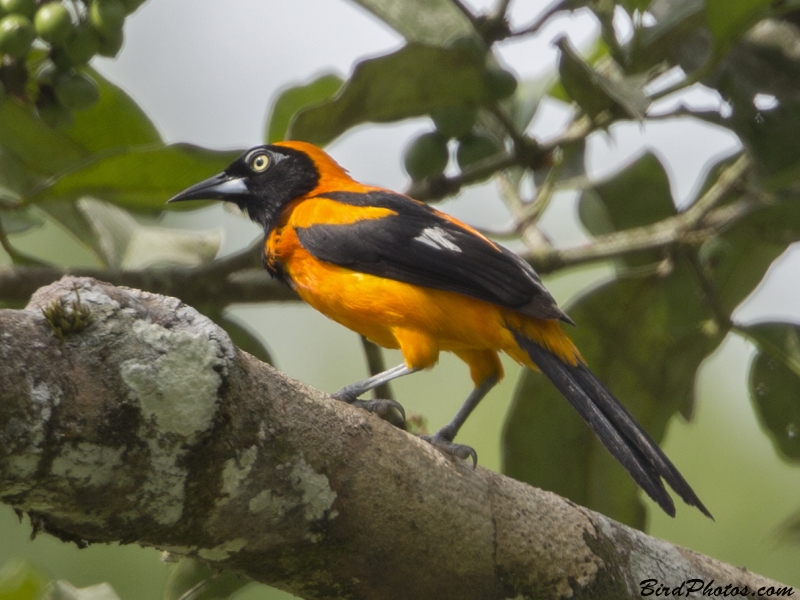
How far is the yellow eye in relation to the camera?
4188 millimetres

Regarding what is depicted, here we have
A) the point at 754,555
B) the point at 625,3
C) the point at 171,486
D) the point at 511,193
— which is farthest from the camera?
the point at 754,555

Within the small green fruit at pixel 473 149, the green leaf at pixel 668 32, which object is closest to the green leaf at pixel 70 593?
the small green fruit at pixel 473 149

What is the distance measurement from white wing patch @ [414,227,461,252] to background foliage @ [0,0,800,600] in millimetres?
172

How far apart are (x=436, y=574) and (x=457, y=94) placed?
1846mm

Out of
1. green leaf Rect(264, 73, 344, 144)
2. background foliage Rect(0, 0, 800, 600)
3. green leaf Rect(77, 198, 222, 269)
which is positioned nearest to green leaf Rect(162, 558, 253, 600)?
background foliage Rect(0, 0, 800, 600)

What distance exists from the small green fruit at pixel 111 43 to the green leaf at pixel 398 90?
2.09 ft

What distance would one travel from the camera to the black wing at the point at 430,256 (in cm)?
327

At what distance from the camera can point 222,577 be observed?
3.03 m

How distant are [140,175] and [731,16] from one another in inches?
81.6

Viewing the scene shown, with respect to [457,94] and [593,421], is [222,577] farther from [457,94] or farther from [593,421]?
[457,94]

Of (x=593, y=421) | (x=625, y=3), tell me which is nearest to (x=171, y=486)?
(x=593, y=421)

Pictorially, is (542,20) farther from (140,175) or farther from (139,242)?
(139,242)

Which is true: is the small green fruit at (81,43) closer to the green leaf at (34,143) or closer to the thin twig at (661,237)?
the green leaf at (34,143)

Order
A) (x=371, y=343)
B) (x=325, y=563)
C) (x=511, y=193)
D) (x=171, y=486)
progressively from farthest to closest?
(x=511, y=193) → (x=371, y=343) → (x=325, y=563) → (x=171, y=486)
